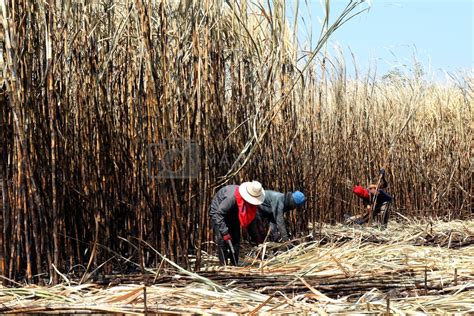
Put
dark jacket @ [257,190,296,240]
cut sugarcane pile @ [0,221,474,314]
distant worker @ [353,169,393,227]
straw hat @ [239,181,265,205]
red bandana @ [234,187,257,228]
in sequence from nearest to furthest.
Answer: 1. cut sugarcane pile @ [0,221,474,314]
2. straw hat @ [239,181,265,205]
3. red bandana @ [234,187,257,228]
4. dark jacket @ [257,190,296,240]
5. distant worker @ [353,169,393,227]

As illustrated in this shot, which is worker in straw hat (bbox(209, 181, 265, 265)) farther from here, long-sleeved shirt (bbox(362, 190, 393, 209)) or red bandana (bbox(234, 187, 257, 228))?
long-sleeved shirt (bbox(362, 190, 393, 209))

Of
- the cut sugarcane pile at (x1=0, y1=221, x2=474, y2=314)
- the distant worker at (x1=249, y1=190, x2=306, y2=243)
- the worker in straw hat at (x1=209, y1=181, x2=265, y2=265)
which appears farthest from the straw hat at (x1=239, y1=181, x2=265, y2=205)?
the distant worker at (x1=249, y1=190, x2=306, y2=243)

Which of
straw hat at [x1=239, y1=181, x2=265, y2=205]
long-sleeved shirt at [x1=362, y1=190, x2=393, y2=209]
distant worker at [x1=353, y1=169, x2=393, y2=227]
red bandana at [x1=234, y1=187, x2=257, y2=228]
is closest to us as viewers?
straw hat at [x1=239, y1=181, x2=265, y2=205]

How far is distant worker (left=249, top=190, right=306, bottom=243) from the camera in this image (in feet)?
17.4

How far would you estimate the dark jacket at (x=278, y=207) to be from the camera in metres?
5.29

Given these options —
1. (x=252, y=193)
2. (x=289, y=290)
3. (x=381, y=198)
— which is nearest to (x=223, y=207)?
(x=252, y=193)

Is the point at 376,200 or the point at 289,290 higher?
the point at 376,200

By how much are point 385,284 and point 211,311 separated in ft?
3.57

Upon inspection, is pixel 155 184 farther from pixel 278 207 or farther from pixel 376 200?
pixel 376 200

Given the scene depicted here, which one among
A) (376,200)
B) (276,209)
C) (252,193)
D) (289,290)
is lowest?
(289,290)

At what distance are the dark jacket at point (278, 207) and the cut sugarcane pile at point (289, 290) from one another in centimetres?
40

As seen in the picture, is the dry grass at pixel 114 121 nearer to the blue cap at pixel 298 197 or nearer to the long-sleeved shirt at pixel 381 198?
the blue cap at pixel 298 197

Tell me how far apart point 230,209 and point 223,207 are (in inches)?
2.3

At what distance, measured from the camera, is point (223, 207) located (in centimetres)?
483
